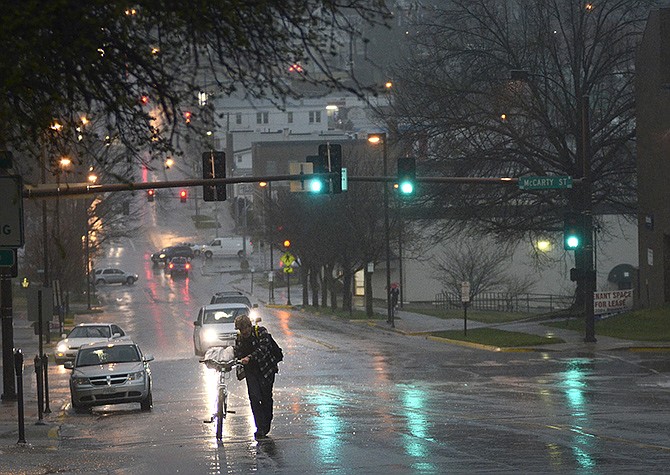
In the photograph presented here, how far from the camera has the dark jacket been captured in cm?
1655

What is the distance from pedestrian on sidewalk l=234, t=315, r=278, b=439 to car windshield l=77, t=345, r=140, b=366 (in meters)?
10.3

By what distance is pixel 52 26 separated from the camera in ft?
30.8

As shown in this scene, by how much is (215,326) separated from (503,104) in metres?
13.2

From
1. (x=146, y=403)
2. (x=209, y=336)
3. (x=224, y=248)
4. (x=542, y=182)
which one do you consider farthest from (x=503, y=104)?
(x=224, y=248)

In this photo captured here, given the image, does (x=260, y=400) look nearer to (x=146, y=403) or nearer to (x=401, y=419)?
(x=401, y=419)

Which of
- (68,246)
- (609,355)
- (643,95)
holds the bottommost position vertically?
(609,355)

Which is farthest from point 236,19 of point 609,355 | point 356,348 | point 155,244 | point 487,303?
point 155,244

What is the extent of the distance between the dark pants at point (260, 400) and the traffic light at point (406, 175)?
57.0 feet

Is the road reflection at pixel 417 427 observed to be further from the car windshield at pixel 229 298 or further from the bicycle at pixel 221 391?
the car windshield at pixel 229 298

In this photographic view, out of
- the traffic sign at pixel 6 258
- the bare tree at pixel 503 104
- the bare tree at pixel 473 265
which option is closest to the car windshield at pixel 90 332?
the bare tree at pixel 503 104

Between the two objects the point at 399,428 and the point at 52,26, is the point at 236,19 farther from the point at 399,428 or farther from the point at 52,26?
the point at 399,428

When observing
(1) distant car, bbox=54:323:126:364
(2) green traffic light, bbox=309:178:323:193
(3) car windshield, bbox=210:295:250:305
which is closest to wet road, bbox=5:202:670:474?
(1) distant car, bbox=54:323:126:364

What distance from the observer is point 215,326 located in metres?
40.3

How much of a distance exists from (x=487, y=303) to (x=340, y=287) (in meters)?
11.6
